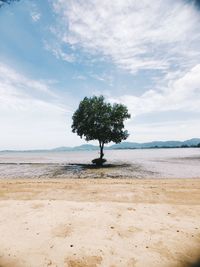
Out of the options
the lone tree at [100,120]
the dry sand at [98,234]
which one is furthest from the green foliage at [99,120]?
the dry sand at [98,234]

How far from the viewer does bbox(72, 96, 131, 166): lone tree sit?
4875cm

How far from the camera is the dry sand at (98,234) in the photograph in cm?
591

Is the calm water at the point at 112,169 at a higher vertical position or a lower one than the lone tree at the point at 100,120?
lower

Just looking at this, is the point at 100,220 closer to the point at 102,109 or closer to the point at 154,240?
the point at 154,240

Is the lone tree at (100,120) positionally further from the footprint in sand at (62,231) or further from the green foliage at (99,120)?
the footprint in sand at (62,231)

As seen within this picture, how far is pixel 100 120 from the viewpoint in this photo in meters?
48.9

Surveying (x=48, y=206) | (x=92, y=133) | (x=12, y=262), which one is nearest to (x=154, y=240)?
(x=12, y=262)

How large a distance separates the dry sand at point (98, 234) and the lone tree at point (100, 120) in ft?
124

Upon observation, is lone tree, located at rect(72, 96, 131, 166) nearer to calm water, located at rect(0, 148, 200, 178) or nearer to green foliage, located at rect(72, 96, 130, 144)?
green foliage, located at rect(72, 96, 130, 144)

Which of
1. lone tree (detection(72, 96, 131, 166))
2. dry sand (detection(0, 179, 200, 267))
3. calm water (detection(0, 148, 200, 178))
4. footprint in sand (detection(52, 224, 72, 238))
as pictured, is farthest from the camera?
lone tree (detection(72, 96, 131, 166))

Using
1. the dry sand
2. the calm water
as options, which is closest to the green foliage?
the calm water

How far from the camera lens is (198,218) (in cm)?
880

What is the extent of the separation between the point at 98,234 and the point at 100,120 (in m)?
42.1

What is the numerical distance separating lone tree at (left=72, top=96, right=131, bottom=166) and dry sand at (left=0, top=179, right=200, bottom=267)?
124ft
